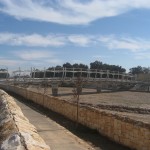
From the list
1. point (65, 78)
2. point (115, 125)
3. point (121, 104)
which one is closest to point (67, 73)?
point (65, 78)

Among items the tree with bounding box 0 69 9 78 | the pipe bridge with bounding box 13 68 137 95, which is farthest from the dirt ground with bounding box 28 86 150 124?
the tree with bounding box 0 69 9 78

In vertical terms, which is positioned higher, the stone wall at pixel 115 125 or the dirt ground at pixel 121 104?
the stone wall at pixel 115 125

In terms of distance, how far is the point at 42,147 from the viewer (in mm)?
8961

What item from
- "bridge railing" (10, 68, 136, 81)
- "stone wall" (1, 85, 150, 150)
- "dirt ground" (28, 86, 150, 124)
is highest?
"bridge railing" (10, 68, 136, 81)

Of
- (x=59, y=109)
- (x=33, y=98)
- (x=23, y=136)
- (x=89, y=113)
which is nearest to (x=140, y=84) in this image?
(x=33, y=98)

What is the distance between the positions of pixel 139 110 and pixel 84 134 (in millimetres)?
28745

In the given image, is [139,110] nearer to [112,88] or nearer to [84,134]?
[84,134]

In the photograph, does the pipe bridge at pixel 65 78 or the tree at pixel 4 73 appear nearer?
the pipe bridge at pixel 65 78

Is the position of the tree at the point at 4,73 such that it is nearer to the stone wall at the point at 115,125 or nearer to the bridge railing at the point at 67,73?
the bridge railing at the point at 67,73

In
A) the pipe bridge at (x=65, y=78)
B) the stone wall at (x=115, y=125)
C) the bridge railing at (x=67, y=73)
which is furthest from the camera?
the bridge railing at (x=67, y=73)

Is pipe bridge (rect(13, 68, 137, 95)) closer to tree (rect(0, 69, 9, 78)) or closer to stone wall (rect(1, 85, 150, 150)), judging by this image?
tree (rect(0, 69, 9, 78))

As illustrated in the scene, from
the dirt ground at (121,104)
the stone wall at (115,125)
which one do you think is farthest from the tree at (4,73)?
the stone wall at (115,125)

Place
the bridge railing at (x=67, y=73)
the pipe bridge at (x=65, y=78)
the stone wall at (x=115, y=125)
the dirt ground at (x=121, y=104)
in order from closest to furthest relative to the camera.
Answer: the stone wall at (x=115, y=125) < the dirt ground at (x=121, y=104) < the pipe bridge at (x=65, y=78) < the bridge railing at (x=67, y=73)

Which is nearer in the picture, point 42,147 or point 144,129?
point 42,147
